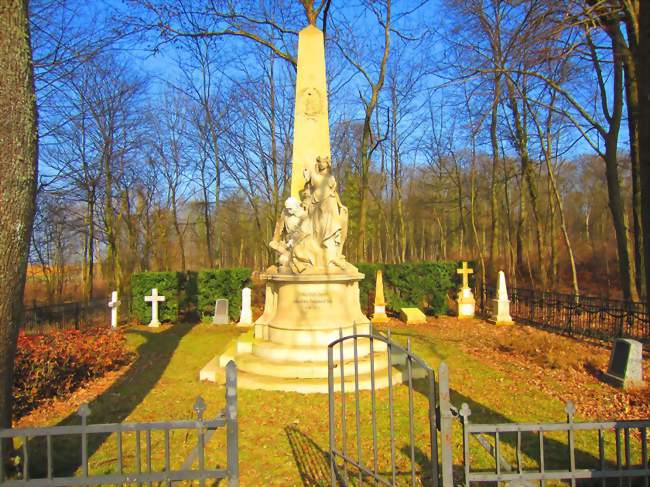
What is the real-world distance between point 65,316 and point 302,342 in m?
9.18

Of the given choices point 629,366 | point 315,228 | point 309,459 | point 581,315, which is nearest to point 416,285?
point 581,315

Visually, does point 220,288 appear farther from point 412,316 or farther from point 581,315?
point 581,315

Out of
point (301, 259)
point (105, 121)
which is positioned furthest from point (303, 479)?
point (105, 121)

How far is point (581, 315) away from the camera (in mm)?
12906

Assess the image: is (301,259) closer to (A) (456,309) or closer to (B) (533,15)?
(B) (533,15)

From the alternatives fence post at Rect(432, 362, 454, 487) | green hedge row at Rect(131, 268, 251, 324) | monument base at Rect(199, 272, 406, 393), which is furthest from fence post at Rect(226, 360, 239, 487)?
green hedge row at Rect(131, 268, 251, 324)

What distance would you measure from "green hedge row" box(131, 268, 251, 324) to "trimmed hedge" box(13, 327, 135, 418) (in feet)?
19.6

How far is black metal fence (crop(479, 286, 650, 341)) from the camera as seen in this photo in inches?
411

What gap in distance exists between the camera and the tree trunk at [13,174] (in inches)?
Answer: 131

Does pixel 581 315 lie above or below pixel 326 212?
below

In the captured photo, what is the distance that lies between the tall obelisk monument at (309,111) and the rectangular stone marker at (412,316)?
701 cm

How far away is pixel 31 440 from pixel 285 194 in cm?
1690

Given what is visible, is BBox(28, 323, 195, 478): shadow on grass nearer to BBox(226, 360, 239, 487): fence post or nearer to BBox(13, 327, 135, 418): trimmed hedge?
BBox(13, 327, 135, 418): trimmed hedge

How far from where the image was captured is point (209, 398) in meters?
6.36
